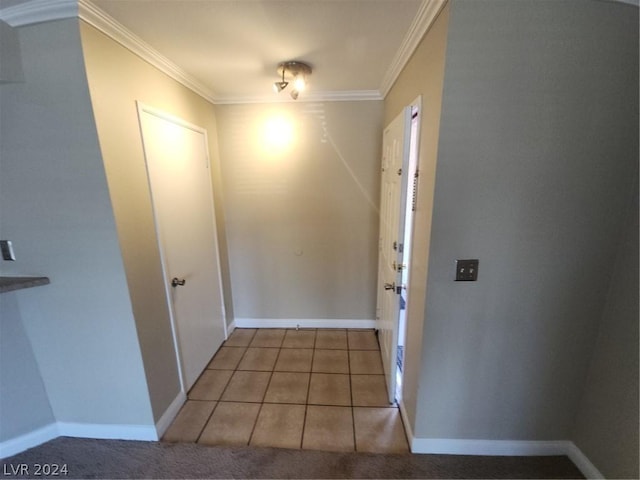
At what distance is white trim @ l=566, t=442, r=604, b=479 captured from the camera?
1.29 m

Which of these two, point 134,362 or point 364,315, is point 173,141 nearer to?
point 134,362

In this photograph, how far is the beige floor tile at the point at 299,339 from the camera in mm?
2494

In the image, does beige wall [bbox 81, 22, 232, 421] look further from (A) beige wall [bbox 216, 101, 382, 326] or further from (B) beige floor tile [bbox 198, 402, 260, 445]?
(A) beige wall [bbox 216, 101, 382, 326]

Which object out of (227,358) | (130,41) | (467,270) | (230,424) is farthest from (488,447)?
(130,41)

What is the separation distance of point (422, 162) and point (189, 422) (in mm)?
2139

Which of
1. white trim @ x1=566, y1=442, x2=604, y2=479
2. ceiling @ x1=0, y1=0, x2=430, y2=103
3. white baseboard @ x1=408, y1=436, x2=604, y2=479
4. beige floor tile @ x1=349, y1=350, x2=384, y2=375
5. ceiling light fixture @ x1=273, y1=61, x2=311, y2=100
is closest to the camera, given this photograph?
ceiling @ x1=0, y1=0, x2=430, y2=103

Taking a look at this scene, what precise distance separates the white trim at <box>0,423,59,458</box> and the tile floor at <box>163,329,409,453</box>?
0.68 m

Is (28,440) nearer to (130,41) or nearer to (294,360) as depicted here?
(294,360)

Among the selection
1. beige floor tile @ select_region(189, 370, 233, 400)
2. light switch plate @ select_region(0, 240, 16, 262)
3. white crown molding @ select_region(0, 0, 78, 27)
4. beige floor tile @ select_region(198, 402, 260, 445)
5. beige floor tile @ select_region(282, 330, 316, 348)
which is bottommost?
beige floor tile @ select_region(198, 402, 260, 445)

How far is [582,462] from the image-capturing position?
135 centimetres

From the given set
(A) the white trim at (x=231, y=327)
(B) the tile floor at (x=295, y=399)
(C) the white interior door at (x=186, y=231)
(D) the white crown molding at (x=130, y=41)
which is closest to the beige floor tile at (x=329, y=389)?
(B) the tile floor at (x=295, y=399)

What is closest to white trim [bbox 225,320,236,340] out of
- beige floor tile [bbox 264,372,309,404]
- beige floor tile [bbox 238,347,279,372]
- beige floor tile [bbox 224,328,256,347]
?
beige floor tile [bbox 224,328,256,347]

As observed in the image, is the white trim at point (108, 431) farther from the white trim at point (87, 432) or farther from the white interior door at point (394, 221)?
the white interior door at point (394, 221)

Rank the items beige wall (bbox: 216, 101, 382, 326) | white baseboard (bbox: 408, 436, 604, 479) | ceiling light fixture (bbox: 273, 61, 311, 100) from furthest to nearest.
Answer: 1. beige wall (bbox: 216, 101, 382, 326)
2. ceiling light fixture (bbox: 273, 61, 311, 100)
3. white baseboard (bbox: 408, 436, 604, 479)
